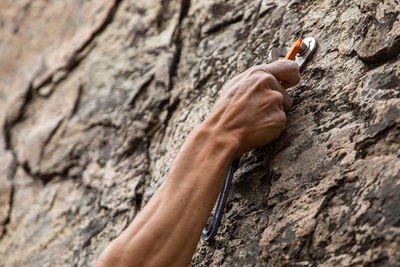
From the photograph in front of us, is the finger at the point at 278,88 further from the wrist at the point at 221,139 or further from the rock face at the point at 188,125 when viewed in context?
the wrist at the point at 221,139

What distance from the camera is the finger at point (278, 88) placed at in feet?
4.54

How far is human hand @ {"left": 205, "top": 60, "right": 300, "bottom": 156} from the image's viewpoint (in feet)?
4.45

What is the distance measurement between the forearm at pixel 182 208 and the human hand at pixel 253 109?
1.2 inches

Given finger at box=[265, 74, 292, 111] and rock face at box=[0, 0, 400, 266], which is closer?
rock face at box=[0, 0, 400, 266]

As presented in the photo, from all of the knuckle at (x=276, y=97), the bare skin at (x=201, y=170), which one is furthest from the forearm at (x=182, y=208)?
the knuckle at (x=276, y=97)

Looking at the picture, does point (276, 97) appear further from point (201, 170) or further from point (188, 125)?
point (188, 125)

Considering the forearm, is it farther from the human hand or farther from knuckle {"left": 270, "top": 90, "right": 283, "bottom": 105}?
knuckle {"left": 270, "top": 90, "right": 283, "bottom": 105}

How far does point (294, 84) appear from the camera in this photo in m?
1.48

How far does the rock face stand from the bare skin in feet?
0.45

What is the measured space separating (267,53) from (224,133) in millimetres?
537

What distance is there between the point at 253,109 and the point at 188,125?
1.99ft

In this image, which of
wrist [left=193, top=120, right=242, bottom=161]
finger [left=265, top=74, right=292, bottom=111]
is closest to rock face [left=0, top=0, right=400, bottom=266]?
finger [left=265, top=74, right=292, bottom=111]

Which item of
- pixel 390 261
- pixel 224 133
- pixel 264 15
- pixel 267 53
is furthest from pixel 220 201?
pixel 264 15

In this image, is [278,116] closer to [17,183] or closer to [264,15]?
[264,15]
